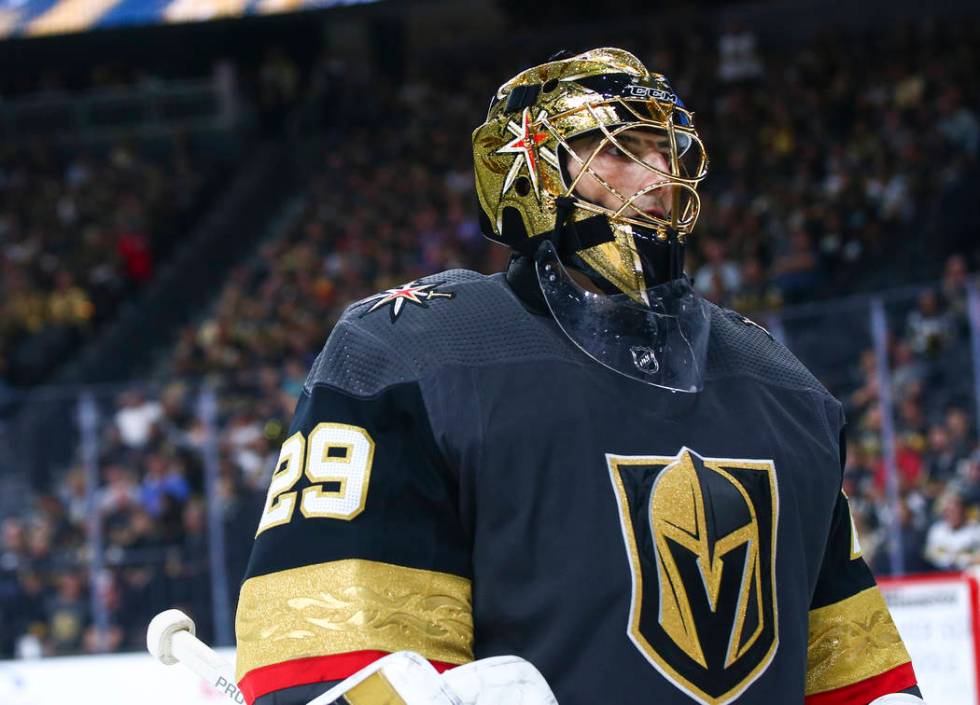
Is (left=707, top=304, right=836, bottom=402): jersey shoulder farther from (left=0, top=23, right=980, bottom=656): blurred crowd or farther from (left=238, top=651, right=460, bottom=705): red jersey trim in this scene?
(left=0, top=23, right=980, bottom=656): blurred crowd

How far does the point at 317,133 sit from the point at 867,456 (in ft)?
33.7

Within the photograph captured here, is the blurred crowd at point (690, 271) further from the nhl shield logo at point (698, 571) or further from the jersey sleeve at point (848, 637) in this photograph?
the nhl shield logo at point (698, 571)

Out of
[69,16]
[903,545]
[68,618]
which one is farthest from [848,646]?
[69,16]

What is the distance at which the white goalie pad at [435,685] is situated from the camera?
153 cm

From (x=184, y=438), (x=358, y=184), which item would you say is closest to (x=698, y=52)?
(x=358, y=184)

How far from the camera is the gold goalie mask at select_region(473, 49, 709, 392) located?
1837 mm

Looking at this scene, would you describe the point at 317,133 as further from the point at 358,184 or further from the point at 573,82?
the point at 573,82

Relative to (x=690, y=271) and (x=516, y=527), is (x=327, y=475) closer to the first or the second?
Answer: (x=516, y=527)

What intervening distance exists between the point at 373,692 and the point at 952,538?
602 centimetres

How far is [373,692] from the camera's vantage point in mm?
1550

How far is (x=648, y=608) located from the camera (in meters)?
1.69

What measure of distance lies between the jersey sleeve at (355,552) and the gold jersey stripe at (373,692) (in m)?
0.04

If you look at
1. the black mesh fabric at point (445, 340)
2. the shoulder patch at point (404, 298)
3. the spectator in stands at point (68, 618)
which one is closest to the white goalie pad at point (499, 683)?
the black mesh fabric at point (445, 340)

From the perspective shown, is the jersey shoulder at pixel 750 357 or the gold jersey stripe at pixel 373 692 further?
the jersey shoulder at pixel 750 357
